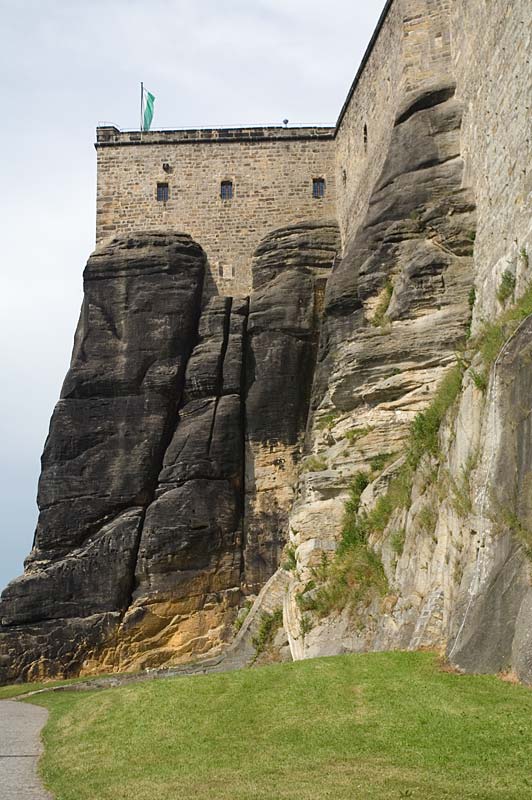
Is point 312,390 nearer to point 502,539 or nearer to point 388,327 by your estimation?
point 388,327

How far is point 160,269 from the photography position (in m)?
31.8

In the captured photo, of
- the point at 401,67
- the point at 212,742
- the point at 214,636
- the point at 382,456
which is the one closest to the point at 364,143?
the point at 401,67

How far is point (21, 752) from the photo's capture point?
13117 millimetres

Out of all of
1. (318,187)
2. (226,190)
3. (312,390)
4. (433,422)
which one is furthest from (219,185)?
(433,422)

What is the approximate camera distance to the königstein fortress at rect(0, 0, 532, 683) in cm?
1447

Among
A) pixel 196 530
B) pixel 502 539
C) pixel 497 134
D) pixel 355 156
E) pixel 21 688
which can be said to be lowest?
pixel 21 688

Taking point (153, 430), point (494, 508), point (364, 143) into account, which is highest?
point (364, 143)

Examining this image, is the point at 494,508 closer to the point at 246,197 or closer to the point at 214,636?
the point at 214,636

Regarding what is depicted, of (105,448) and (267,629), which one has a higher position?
(105,448)

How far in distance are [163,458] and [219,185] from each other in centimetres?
935

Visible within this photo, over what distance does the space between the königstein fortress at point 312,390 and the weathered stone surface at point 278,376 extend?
0.23ft

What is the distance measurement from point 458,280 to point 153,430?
1277 cm

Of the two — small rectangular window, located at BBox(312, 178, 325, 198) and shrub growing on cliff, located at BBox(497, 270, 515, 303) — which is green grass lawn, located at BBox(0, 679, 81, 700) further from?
small rectangular window, located at BBox(312, 178, 325, 198)

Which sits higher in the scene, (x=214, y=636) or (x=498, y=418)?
(x=498, y=418)
